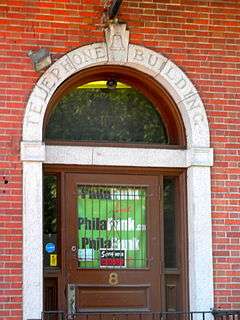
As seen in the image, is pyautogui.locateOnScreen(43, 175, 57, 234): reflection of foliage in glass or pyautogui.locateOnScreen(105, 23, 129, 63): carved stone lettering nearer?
pyautogui.locateOnScreen(43, 175, 57, 234): reflection of foliage in glass

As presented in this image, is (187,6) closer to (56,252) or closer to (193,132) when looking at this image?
(193,132)

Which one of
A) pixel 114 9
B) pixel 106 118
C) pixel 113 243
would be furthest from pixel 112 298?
pixel 114 9

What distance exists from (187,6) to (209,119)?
1242mm

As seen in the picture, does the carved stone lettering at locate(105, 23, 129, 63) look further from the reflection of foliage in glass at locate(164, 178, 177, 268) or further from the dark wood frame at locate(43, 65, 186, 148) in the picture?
the reflection of foliage in glass at locate(164, 178, 177, 268)

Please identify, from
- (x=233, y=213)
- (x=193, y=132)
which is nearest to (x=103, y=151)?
(x=193, y=132)

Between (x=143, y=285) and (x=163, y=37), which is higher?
(x=163, y=37)

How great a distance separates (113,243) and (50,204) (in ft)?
2.51

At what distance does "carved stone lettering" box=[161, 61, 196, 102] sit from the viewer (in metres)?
8.45

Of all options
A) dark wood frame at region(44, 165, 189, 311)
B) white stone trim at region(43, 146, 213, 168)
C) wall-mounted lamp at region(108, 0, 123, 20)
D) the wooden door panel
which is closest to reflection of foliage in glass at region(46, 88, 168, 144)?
white stone trim at region(43, 146, 213, 168)

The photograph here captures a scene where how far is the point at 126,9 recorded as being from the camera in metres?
8.49

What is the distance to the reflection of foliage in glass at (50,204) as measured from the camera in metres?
8.26

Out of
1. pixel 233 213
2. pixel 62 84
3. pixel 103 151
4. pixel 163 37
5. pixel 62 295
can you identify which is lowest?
pixel 62 295

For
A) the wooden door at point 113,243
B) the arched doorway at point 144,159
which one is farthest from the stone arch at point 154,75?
the wooden door at point 113,243

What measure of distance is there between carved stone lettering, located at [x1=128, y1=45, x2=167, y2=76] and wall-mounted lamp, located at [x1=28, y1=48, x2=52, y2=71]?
2.88ft
